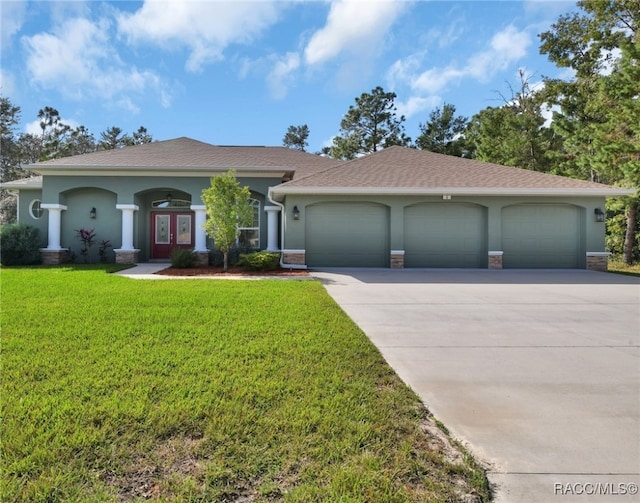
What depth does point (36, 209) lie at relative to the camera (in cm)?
1516

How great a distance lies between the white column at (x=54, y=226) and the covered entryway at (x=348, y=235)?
973 cm

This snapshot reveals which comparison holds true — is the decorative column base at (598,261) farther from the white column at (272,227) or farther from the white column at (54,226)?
the white column at (54,226)

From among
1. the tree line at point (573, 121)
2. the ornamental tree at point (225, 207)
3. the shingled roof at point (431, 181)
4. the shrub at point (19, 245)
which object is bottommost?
the shrub at point (19, 245)

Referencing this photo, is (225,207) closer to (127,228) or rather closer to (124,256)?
(127,228)

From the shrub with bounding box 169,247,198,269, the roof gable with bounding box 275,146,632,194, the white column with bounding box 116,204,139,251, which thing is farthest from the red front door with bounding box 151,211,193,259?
the roof gable with bounding box 275,146,632,194

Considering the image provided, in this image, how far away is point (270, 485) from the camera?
75.4 inches

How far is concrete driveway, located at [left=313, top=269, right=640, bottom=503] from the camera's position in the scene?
7.02 ft

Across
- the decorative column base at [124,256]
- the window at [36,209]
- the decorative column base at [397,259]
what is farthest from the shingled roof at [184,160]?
the decorative column base at [397,259]

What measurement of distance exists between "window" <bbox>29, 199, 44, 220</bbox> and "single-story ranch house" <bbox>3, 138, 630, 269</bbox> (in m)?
0.87

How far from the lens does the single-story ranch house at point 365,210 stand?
12.7 m

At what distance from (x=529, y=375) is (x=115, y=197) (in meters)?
15.5

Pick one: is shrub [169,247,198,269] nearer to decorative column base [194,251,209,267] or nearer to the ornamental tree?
decorative column base [194,251,209,267]

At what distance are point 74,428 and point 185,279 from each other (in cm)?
754

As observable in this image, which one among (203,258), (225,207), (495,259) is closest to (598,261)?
(495,259)
